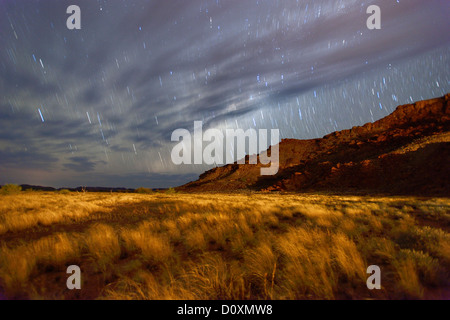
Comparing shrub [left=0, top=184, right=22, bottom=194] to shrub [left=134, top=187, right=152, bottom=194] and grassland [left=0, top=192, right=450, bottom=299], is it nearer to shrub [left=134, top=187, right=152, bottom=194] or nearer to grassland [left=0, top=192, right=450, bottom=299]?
shrub [left=134, top=187, right=152, bottom=194]

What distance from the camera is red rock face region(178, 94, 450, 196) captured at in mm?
31500

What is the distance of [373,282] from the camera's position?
3.02m


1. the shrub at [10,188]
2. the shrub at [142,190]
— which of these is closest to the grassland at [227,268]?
the shrub at [10,188]

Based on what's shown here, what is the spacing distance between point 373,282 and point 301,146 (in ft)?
256

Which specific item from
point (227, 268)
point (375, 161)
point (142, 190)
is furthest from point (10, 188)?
point (375, 161)

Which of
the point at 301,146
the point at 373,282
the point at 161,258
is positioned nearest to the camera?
the point at 373,282

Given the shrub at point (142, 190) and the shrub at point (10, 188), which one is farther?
the shrub at point (142, 190)

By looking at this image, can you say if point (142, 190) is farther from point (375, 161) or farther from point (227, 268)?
point (375, 161)

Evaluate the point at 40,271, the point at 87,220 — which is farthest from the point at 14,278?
the point at 87,220

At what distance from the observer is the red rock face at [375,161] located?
31.5m

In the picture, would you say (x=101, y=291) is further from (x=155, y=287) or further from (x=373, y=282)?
(x=373, y=282)

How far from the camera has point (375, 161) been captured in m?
39.5

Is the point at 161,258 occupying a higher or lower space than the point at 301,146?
Answer: lower

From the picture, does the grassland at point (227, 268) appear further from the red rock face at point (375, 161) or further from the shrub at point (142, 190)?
the shrub at point (142, 190)
